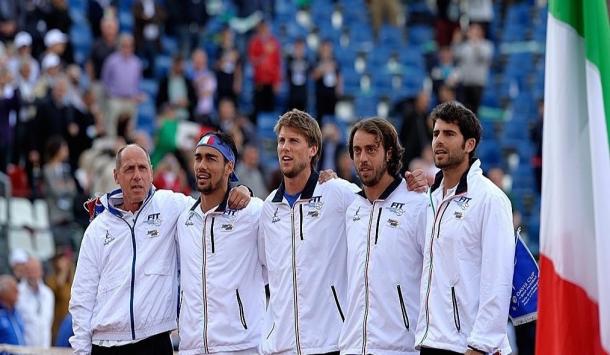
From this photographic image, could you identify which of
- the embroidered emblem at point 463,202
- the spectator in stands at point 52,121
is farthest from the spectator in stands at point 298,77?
the embroidered emblem at point 463,202

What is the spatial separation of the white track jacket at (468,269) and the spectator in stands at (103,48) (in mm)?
14274

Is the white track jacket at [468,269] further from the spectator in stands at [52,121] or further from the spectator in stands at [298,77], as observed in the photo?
the spectator in stands at [298,77]

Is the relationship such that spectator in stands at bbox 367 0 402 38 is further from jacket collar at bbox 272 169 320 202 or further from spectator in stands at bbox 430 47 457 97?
jacket collar at bbox 272 169 320 202

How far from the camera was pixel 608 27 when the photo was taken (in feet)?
17.3

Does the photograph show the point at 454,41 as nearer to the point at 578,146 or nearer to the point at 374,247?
the point at 374,247

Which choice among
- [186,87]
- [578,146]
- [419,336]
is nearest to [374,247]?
[419,336]

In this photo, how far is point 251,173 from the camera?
1902cm

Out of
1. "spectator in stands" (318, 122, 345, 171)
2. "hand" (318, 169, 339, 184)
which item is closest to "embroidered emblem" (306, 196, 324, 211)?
"hand" (318, 169, 339, 184)

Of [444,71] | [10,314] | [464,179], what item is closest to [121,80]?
[444,71]

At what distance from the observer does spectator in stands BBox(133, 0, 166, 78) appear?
78.3 feet

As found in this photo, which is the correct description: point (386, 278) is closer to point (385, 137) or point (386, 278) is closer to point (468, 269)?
point (468, 269)

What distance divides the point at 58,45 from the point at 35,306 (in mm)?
6914

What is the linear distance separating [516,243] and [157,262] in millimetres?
2454

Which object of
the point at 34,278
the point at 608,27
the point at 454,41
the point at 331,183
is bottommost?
the point at 34,278
